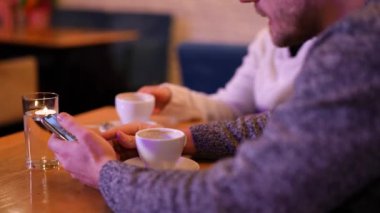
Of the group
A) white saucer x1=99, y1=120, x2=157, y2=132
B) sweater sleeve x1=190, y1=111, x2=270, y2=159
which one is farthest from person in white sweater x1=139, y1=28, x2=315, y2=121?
sweater sleeve x1=190, y1=111, x2=270, y2=159

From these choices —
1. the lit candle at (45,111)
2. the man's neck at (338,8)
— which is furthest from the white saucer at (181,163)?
the man's neck at (338,8)

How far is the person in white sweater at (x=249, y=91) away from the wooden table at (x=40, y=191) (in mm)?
408

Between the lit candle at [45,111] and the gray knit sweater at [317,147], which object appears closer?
the gray knit sweater at [317,147]

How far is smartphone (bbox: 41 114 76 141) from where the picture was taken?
0.90m

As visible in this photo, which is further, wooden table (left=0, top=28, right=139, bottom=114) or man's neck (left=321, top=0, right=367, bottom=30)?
wooden table (left=0, top=28, right=139, bottom=114)

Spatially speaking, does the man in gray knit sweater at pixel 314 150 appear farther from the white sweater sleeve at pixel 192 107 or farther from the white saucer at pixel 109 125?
the white sweater sleeve at pixel 192 107

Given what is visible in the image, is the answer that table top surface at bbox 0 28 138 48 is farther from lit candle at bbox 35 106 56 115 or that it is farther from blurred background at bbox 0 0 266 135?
lit candle at bbox 35 106 56 115

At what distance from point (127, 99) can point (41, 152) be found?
296 millimetres

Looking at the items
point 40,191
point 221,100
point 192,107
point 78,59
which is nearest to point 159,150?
point 40,191

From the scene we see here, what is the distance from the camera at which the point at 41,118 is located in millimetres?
1010

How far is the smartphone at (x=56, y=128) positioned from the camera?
0.90 metres

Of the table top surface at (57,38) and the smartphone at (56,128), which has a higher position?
the smartphone at (56,128)

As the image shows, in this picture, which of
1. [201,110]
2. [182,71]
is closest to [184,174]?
[201,110]

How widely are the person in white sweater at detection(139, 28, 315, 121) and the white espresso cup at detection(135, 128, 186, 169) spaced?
47 cm
